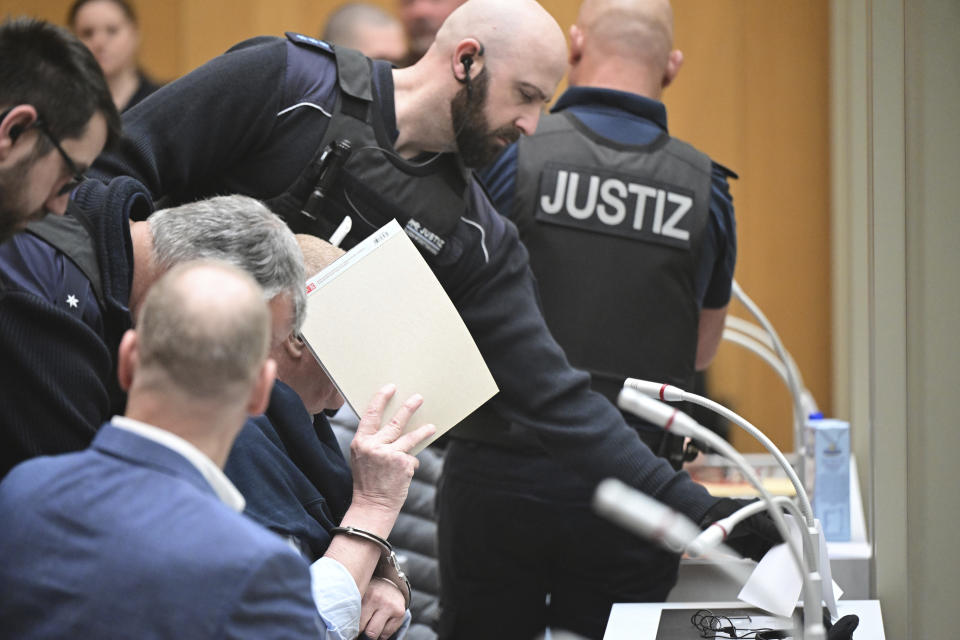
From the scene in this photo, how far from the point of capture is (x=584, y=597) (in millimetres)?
2514

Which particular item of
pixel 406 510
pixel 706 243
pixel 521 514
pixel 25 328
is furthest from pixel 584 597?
pixel 25 328

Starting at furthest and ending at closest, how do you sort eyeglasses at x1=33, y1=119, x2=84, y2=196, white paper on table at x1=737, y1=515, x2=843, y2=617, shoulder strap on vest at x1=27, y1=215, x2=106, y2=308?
white paper on table at x1=737, y1=515, x2=843, y2=617, shoulder strap on vest at x1=27, y1=215, x2=106, y2=308, eyeglasses at x1=33, y1=119, x2=84, y2=196

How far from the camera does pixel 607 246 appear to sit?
8.49ft

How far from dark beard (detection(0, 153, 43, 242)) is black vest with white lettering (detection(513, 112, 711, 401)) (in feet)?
4.68

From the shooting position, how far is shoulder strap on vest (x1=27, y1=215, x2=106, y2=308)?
147 centimetres

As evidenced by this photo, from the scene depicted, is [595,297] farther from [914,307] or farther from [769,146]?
[769,146]

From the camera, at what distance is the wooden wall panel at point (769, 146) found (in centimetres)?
494

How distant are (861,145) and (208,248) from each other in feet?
6.38

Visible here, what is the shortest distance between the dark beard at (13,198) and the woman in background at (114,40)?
283 centimetres

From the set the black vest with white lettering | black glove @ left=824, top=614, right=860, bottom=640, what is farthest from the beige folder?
the black vest with white lettering

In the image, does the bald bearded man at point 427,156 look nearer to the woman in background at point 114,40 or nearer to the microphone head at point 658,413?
the microphone head at point 658,413

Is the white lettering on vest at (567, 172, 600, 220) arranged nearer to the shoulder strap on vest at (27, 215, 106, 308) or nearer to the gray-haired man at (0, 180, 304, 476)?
the gray-haired man at (0, 180, 304, 476)

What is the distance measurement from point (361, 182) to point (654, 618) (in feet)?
2.78

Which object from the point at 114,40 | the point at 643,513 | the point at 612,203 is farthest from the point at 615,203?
the point at 114,40
